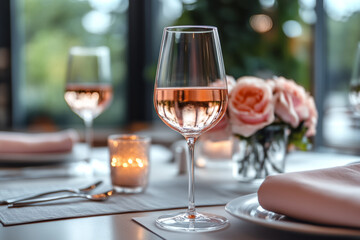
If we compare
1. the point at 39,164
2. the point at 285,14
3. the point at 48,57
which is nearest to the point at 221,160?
the point at 39,164

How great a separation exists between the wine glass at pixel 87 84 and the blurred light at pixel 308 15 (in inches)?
73.0

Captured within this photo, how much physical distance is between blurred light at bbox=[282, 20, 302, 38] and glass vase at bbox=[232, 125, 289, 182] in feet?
6.89

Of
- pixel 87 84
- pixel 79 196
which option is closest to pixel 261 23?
pixel 87 84

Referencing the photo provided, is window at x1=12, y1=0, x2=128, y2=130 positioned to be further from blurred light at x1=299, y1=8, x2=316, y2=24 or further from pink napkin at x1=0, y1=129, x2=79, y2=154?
pink napkin at x1=0, y1=129, x2=79, y2=154

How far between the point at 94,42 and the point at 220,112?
11.6ft

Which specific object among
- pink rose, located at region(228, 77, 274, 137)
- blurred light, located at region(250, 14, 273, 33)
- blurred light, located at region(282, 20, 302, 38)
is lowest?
pink rose, located at region(228, 77, 274, 137)

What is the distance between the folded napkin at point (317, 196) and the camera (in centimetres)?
55

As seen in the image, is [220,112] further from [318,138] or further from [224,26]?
[224,26]

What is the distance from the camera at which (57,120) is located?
4.11 m

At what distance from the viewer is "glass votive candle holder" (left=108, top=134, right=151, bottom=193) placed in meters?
0.97

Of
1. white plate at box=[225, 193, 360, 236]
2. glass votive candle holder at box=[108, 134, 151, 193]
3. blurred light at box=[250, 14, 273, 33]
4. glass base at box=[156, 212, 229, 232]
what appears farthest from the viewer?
blurred light at box=[250, 14, 273, 33]

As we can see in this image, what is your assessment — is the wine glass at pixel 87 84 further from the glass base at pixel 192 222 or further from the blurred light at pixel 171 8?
the blurred light at pixel 171 8

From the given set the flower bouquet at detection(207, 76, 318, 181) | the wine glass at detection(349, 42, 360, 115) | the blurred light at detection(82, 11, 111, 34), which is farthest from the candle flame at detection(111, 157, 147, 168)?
the blurred light at detection(82, 11, 111, 34)

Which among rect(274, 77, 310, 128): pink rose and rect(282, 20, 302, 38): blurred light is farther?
rect(282, 20, 302, 38): blurred light
